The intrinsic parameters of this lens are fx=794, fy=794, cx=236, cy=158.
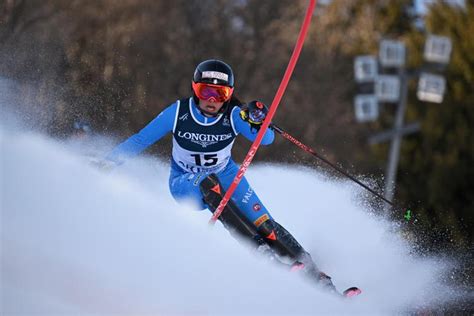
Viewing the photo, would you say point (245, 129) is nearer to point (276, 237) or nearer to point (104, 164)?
point (276, 237)

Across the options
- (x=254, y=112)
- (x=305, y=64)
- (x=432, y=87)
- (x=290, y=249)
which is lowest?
(x=290, y=249)

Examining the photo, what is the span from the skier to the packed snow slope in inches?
7.1

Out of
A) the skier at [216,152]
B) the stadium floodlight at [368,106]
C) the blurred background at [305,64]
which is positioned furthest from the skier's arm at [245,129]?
the blurred background at [305,64]

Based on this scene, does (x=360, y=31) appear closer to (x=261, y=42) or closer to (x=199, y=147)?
(x=261, y=42)

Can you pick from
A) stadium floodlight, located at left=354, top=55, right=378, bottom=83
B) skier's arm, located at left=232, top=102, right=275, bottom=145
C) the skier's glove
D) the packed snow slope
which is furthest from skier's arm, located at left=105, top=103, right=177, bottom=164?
stadium floodlight, located at left=354, top=55, right=378, bottom=83

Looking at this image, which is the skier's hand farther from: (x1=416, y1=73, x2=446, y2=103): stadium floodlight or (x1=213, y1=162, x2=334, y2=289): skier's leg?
(x1=416, y1=73, x2=446, y2=103): stadium floodlight

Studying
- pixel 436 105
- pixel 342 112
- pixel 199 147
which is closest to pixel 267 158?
pixel 342 112

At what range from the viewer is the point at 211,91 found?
6.55 m

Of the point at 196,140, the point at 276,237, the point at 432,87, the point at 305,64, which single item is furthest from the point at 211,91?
the point at 305,64

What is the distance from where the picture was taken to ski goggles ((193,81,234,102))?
6527mm

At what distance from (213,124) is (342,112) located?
62.8ft

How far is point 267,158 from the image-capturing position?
2391 cm

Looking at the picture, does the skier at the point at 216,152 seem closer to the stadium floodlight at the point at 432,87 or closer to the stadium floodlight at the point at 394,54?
the stadium floodlight at the point at 394,54

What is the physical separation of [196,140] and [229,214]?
787 millimetres
